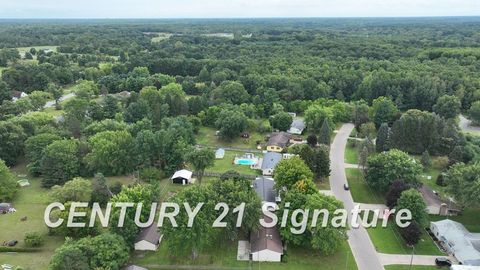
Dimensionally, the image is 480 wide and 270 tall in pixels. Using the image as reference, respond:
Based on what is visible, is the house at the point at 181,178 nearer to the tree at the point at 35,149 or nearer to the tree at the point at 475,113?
the tree at the point at 35,149

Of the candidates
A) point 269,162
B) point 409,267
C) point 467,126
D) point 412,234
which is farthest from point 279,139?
point 467,126

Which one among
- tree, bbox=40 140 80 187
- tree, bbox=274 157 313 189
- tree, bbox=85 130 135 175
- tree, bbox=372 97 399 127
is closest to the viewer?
tree, bbox=274 157 313 189

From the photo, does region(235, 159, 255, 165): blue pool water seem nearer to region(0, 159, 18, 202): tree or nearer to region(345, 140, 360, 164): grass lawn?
region(345, 140, 360, 164): grass lawn

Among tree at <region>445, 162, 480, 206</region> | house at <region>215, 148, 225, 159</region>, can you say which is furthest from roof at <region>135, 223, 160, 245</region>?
tree at <region>445, 162, 480, 206</region>

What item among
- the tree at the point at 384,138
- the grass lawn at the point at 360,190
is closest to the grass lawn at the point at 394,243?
the grass lawn at the point at 360,190

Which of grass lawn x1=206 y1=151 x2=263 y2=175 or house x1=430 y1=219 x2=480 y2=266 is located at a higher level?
house x1=430 y1=219 x2=480 y2=266

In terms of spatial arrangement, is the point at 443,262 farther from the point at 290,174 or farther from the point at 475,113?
the point at 475,113
